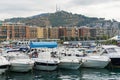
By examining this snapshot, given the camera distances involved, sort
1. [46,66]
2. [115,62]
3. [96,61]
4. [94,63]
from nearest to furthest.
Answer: [46,66] < [96,61] < [94,63] < [115,62]

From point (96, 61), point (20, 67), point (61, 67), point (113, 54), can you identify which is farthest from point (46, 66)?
point (113, 54)

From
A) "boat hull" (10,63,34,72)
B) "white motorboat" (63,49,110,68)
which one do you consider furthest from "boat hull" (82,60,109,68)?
"boat hull" (10,63,34,72)

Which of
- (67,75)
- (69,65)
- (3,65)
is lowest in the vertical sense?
(67,75)

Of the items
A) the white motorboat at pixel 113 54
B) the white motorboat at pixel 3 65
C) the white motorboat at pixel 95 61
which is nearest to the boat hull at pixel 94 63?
the white motorboat at pixel 95 61

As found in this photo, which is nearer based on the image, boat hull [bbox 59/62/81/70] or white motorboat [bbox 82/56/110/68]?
boat hull [bbox 59/62/81/70]

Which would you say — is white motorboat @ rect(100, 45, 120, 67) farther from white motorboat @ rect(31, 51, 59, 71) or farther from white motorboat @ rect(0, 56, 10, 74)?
white motorboat @ rect(0, 56, 10, 74)

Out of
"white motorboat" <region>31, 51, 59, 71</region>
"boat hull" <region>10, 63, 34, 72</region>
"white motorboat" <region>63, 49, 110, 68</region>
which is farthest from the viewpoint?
"white motorboat" <region>63, 49, 110, 68</region>

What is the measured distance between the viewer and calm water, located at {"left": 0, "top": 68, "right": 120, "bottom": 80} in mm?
37938

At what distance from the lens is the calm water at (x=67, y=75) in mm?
37938

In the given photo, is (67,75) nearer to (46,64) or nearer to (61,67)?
(46,64)

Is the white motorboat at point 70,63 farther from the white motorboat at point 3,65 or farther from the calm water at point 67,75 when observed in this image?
the white motorboat at point 3,65

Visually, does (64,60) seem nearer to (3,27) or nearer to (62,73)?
(62,73)

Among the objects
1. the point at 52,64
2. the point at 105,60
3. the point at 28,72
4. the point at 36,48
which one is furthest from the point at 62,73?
the point at 36,48

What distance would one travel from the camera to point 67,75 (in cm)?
4003
